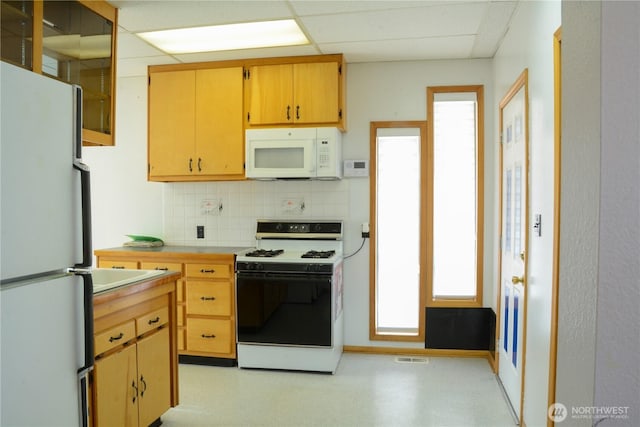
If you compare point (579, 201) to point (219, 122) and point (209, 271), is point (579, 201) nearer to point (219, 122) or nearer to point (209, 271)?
point (209, 271)

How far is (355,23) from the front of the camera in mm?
2711

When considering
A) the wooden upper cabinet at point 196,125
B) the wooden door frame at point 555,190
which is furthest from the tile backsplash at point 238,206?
the wooden door frame at point 555,190

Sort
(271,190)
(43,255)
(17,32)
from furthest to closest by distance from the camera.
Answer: (271,190)
(17,32)
(43,255)

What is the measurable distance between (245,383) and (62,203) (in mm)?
2099

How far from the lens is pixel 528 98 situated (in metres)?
2.13

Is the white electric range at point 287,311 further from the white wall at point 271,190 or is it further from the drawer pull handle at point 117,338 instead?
the drawer pull handle at point 117,338

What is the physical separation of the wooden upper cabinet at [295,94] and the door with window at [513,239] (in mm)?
1270

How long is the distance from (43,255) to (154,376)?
1.23m

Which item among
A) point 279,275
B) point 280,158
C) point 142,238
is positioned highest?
point 280,158

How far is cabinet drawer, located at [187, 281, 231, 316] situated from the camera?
322 cm

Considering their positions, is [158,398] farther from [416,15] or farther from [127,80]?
[127,80]

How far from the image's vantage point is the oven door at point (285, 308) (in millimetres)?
3039

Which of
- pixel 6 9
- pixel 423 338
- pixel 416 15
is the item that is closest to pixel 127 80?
pixel 6 9

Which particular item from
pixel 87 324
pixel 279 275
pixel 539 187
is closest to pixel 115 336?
pixel 87 324
